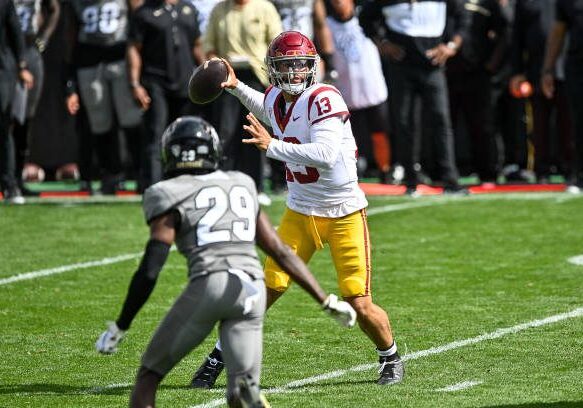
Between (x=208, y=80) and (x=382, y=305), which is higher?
(x=208, y=80)

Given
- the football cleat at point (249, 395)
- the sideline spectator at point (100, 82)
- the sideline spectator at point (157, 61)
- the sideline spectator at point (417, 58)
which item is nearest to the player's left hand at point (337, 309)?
the football cleat at point (249, 395)

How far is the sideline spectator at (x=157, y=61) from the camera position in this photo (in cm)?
1320

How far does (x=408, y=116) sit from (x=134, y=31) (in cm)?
265

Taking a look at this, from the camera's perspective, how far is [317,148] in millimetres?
6875

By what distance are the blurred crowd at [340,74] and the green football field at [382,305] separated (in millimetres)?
759

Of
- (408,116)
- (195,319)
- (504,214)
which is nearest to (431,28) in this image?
(408,116)

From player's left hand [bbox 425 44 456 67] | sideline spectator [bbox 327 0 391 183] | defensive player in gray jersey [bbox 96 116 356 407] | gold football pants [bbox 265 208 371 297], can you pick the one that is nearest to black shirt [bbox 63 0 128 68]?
sideline spectator [bbox 327 0 391 183]

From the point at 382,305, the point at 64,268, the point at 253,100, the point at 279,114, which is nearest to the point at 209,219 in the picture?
the point at 279,114

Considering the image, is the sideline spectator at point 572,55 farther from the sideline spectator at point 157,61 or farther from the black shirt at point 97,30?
the black shirt at point 97,30

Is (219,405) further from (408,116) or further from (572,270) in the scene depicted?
(408,116)

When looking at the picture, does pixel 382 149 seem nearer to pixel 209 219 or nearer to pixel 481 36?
pixel 481 36

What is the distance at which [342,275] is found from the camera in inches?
281

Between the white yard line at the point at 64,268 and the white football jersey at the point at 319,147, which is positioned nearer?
the white football jersey at the point at 319,147

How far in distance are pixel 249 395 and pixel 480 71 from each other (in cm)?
1050
